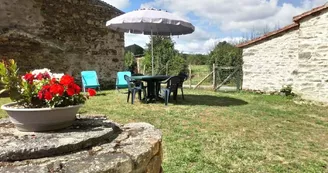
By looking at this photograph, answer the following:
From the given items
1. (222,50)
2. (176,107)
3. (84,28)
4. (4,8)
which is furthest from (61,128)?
(222,50)

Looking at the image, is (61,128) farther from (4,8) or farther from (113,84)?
(113,84)

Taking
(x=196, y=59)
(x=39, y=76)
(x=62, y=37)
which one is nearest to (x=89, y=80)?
(x=62, y=37)

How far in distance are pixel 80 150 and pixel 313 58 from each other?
8.13 meters

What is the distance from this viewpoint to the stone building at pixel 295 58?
769 cm

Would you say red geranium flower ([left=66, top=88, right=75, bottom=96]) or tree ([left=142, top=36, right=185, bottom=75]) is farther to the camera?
tree ([left=142, top=36, right=185, bottom=75])

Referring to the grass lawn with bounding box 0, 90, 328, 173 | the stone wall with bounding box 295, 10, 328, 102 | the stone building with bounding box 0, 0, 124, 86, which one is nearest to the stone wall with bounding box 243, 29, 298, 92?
the stone wall with bounding box 295, 10, 328, 102

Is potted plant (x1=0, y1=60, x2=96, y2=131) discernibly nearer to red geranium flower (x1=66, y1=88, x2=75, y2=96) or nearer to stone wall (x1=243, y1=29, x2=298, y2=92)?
red geranium flower (x1=66, y1=88, x2=75, y2=96)

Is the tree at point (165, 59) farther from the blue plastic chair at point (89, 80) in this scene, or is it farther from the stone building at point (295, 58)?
the blue plastic chair at point (89, 80)

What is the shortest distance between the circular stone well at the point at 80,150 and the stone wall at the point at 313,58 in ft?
24.2

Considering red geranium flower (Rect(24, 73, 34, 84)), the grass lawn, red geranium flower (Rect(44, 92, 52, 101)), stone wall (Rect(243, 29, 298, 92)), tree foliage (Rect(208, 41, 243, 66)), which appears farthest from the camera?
tree foliage (Rect(208, 41, 243, 66))

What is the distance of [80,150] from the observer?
171cm

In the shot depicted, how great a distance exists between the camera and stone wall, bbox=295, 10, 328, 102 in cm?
762

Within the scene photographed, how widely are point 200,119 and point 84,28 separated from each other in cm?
688

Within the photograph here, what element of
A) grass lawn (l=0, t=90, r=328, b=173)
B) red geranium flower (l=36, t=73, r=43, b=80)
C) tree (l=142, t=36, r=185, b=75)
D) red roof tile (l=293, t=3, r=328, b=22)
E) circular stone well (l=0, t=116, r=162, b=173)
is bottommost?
grass lawn (l=0, t=90, r=328, b=173)
